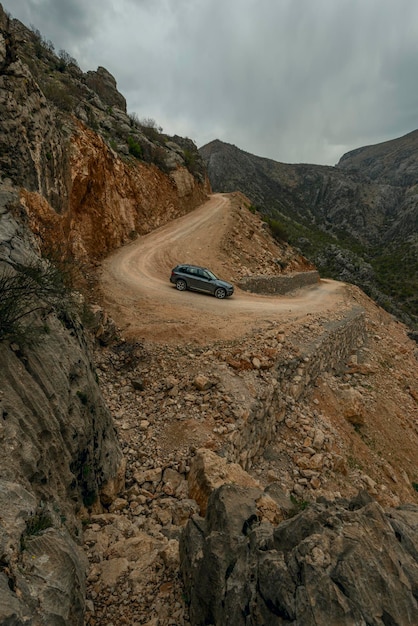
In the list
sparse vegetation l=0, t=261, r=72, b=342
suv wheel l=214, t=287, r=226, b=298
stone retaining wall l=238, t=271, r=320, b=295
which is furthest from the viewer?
→ stone retaining wall l=238, t=271, r=320, b=295

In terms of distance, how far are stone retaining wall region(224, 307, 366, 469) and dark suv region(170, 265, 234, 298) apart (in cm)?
580

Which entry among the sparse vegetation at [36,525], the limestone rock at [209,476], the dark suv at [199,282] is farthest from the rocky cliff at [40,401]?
the dark suv at [199,282]

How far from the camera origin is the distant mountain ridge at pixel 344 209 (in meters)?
59.1

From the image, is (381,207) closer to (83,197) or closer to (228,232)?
(228,232)

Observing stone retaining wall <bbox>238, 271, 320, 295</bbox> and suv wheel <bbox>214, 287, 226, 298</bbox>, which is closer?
suv wheel <bbox>214, 287, 226, 298</bbox>

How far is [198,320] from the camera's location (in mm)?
14062

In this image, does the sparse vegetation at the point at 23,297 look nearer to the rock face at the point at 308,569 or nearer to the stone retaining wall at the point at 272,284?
the rock face at the point at 308,569

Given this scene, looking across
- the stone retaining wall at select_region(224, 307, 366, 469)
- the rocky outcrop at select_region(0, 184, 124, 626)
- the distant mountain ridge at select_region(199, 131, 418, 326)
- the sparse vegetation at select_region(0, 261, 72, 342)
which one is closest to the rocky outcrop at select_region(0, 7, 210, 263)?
the sparse vegetation at select_region(0, 261, 72, 342)

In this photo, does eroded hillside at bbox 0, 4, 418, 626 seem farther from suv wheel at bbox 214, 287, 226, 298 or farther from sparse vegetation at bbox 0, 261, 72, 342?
suv wheel at bbox 214, 287, 226, 298

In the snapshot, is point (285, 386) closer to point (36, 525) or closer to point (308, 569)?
point (308, 569)

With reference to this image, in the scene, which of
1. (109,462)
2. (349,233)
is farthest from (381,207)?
(109,462)

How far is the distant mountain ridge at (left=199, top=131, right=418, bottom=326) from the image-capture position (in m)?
59.1

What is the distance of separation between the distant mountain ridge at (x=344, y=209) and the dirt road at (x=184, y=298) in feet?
103

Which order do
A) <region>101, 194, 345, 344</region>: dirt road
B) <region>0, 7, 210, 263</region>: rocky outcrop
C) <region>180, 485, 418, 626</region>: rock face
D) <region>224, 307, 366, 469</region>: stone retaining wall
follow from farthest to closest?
<region>101, 194, 345, 344</region>: dirt road
<region>0, 7, 210, 263</region>: rocky outcrop
<region>224, 307, 366, 469</region>: stone retaining wall
<region>180, 485, 418, 626</region>: rock face
